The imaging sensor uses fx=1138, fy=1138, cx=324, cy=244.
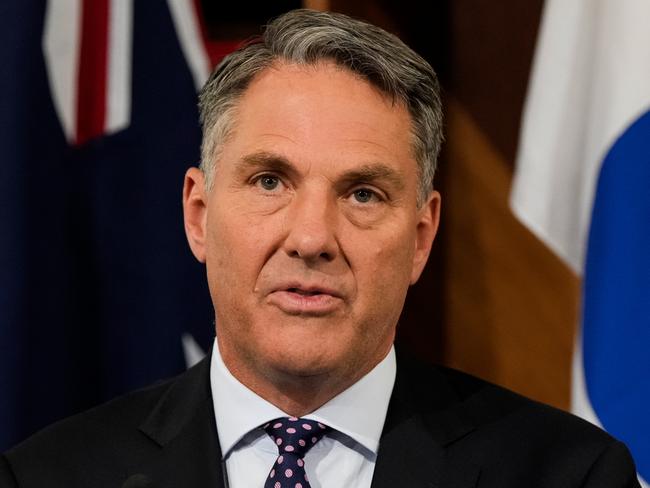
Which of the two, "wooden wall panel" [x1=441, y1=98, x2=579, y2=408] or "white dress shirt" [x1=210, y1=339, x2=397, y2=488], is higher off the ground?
"white dress shirt" [x1=210, y1=339, x2=397, y2=488]

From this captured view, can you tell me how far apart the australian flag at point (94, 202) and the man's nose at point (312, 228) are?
3.00 ft

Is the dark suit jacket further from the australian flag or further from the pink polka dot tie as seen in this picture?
the australian flag

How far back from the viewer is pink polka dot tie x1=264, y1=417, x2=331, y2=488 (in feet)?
4.85

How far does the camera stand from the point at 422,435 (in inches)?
62.1

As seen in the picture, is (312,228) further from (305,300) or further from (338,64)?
(338,64)

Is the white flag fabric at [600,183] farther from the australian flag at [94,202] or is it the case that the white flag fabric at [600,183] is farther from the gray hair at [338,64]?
the australian flag at [94,202]

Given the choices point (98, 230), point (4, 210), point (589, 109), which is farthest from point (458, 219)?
point (4, 210)

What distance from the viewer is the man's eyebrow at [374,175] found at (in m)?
1.49

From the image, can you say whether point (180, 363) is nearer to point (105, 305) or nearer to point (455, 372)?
point (105, 305)

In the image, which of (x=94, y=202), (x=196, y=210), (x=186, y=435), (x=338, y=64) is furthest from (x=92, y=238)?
(x=338, y=64)

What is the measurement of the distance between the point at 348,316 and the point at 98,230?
97 cm

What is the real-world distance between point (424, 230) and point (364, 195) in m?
0.17

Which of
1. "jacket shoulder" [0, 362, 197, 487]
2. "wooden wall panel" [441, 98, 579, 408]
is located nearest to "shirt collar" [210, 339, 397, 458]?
"jacket shoulder" [0, 362, 197, 487]

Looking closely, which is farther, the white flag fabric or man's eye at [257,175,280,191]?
the white flag fabric
